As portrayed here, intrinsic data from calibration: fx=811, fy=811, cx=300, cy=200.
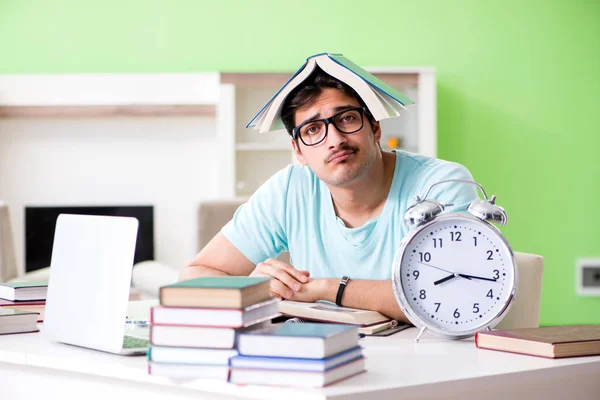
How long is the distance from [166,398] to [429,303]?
0.54 meters

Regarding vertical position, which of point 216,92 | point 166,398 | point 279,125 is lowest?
point 166,398

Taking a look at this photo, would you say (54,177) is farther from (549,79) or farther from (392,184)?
(392,184)

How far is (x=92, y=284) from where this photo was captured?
1393 millimetres

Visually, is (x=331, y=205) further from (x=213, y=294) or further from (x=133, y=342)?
(x=213, y=294)

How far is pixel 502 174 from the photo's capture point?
5.16 meters

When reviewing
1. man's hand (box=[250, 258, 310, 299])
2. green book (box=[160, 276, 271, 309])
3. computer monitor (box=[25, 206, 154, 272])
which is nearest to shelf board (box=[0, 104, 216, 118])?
computer monitor (box=[25, 206, 154, 272])

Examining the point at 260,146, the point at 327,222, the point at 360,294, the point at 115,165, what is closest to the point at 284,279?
the point at 360,294

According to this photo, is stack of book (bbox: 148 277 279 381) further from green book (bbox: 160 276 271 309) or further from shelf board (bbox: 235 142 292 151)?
shelf board (bbox: 235 142 292 151)

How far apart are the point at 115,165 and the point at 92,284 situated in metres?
3.98

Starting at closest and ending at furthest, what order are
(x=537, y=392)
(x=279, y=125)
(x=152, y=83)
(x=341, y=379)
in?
1. (x=341, y=379)
2. (x=537, y=392)
3. (x=279, y=125)
4. (x=152, y=83)

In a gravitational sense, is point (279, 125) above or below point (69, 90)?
below

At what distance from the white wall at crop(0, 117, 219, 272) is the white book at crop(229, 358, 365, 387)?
4.15 m

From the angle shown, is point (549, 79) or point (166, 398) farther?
point (549, 79)

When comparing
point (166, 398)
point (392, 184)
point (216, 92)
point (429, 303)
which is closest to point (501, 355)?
point (429, 303)
